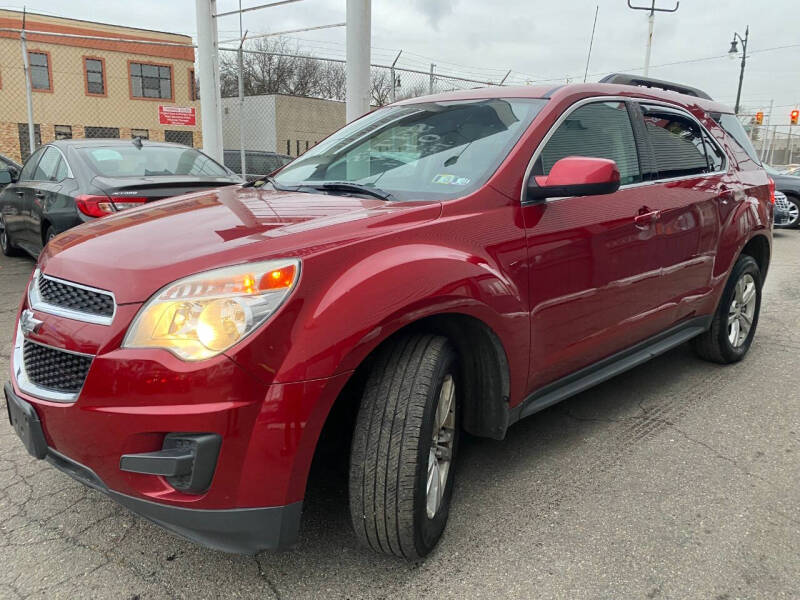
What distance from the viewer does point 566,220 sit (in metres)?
2.73

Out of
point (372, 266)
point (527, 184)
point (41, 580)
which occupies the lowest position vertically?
point (41, 580)

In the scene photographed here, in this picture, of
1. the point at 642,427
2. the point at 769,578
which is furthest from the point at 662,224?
the point at 769,578

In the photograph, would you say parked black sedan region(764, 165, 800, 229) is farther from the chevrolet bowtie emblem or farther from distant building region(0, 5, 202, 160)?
distant building region(0, 5, 202, 160)

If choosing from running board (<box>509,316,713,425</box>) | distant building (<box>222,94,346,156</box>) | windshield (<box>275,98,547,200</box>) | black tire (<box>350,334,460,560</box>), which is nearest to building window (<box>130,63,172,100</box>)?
distant building (<box>222,94,346,156</box>)

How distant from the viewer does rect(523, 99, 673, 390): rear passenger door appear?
2.63 m

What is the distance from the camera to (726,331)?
424 centimetres

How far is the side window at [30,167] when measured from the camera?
6.66 metres

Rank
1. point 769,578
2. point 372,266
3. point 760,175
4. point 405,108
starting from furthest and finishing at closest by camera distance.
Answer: point 760,175 < point 405,108 < point 769,578 < point 372,266

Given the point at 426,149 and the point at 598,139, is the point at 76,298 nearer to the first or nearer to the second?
the point at 426,149

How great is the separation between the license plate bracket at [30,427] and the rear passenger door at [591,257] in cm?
178

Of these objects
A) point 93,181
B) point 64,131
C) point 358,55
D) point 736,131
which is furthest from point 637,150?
point 64,131

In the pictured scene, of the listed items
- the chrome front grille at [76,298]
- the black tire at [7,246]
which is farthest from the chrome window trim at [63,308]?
the black tire at [7,246]

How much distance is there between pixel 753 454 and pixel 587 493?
1.02 m

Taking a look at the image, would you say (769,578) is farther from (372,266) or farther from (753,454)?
(372,266)
